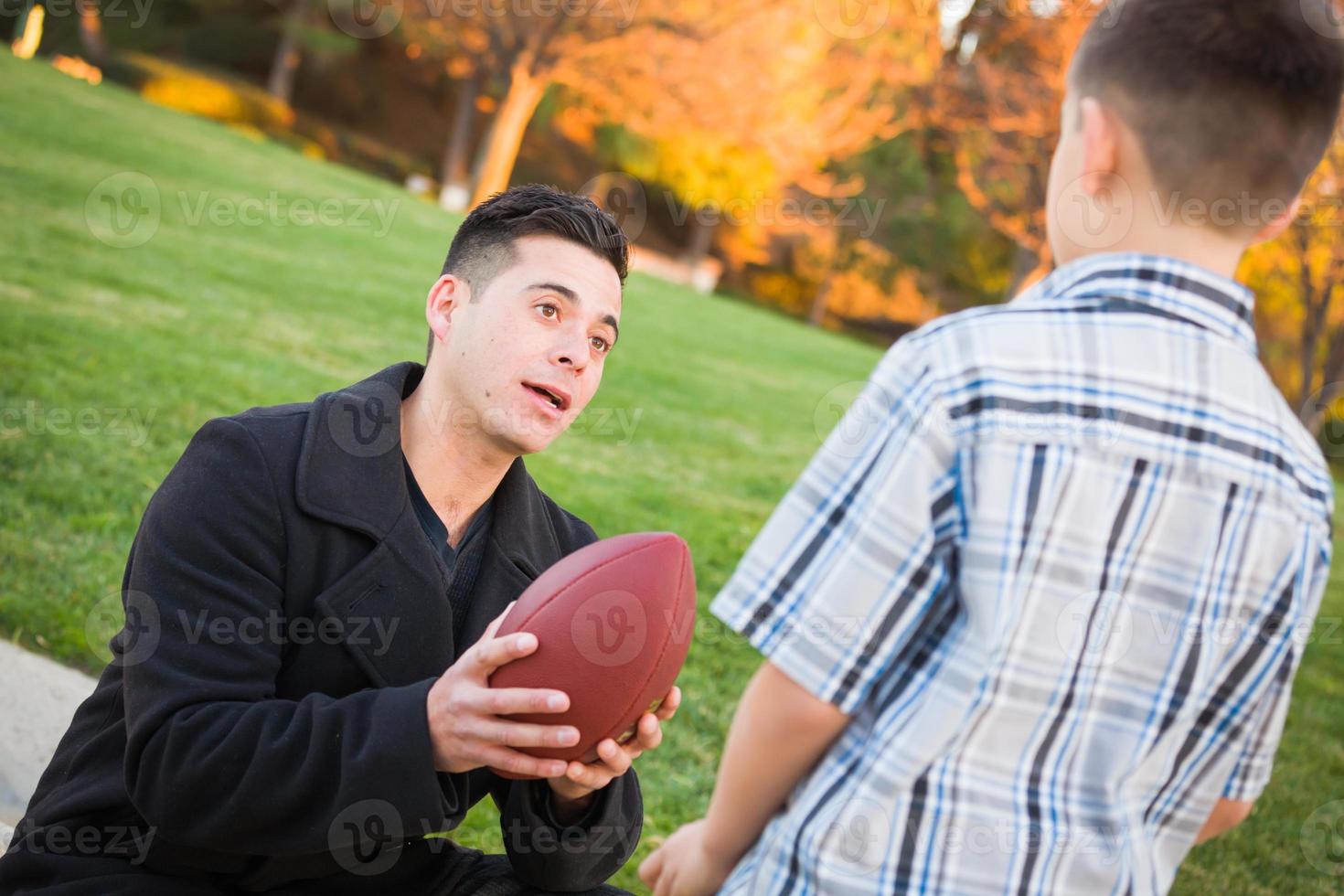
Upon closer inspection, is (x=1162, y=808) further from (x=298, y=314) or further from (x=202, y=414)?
(x=298, y=314)

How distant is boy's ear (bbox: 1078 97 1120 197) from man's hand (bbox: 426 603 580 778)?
0.95m

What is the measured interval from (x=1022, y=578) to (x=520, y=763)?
79 centimetres

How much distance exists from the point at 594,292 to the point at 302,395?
18.1ft

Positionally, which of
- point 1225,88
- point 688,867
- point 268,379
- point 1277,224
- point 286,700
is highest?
point 1225,88

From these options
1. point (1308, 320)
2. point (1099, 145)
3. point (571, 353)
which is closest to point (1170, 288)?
point (1099, 145)

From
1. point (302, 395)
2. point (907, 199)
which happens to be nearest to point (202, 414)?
point (302, 395)

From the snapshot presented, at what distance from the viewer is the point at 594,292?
2.41m

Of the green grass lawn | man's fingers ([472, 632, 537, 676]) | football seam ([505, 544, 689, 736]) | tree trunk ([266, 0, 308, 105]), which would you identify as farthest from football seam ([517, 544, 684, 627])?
tree trunk ([266, 0, 308, 105])

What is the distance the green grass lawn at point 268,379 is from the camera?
4477mm

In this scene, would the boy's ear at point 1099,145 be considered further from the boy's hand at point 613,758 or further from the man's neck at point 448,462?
the man's neck at point 448,462

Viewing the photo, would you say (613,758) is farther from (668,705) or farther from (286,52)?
(286,52)

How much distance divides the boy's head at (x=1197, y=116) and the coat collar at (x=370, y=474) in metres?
1.24

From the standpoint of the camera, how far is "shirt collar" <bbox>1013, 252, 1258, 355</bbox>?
142 centimetres

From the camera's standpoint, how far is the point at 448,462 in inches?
90.0
